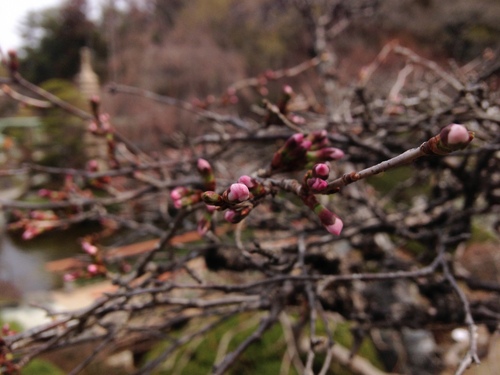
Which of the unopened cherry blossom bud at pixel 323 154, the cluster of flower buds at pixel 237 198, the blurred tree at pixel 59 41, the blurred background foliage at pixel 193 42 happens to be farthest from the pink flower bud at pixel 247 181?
the blurred tree at pixel 59 41

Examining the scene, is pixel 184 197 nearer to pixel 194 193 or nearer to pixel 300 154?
pixel 194 193

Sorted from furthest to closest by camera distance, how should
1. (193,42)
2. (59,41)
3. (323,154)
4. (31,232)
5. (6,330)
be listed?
(59,41), (193,42), (31,232), (6,330), (323,154)

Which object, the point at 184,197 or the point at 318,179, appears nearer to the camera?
the point at 318,179

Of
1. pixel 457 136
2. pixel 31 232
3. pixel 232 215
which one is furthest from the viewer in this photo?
pixel 31 232

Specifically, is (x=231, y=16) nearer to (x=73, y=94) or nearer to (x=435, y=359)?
(x=73, y=94)

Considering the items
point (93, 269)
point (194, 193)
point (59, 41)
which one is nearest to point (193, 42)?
point (59, 41)

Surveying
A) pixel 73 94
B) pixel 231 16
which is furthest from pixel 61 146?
pixel 231 16

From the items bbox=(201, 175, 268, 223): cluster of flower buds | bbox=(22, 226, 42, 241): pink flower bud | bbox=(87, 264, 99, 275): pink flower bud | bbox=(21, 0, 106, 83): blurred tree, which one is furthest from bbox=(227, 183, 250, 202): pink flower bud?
bbox=(21, 0, 106, 83): blurred tree

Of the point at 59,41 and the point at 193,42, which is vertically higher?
the point at 59,41
